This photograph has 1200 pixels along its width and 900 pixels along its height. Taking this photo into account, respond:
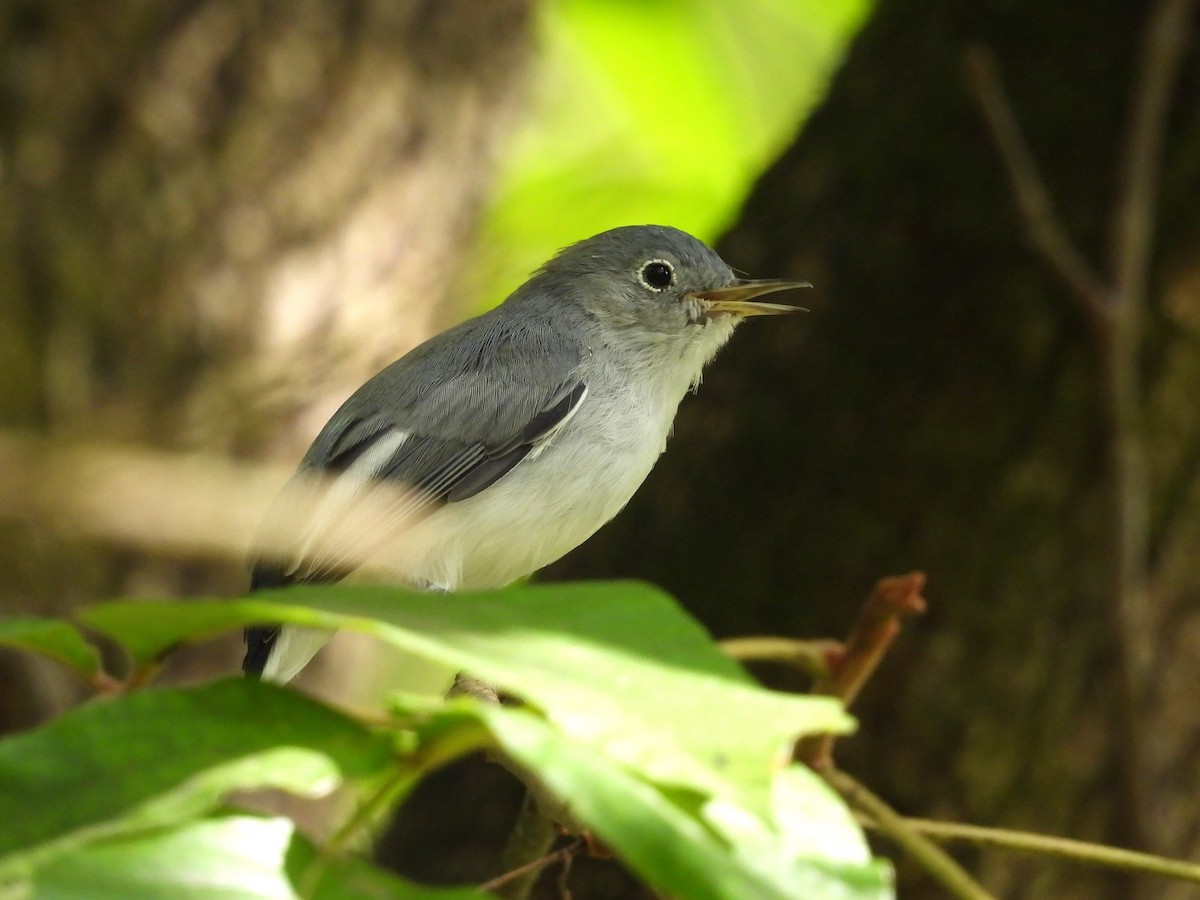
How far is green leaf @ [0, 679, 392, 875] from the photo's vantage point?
0.78 metres

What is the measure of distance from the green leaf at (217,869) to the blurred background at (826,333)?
1697 millimetres

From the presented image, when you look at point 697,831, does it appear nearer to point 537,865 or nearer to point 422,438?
point 537,865

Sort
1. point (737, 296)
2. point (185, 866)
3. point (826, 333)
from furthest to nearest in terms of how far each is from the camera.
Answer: point (826, 333), point (737, 296), point (185, 866)

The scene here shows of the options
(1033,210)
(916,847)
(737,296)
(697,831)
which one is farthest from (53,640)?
(1033,210)

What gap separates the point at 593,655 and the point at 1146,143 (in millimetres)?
2622

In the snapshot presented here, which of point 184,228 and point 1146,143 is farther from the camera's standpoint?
point 184,228

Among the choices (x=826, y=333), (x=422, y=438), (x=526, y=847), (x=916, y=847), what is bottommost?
(x=526, y=847)

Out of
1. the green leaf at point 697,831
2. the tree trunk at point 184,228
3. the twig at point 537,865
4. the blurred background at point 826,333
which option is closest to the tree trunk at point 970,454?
the blurred background at point 826,333

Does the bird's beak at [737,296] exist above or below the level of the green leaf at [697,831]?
above

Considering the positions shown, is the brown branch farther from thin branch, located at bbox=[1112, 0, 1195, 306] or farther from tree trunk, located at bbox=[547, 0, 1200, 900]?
thin branch, located at bbox=[1112, 0, 1195, 306]

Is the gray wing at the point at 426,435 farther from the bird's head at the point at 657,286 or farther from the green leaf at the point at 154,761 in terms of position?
the green leaf at the point at 154,761

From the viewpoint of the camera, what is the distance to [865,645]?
4.56 ft

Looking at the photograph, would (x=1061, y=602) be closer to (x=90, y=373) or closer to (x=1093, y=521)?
(x=1093, y=521)

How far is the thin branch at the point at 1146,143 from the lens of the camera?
2.97 metres
